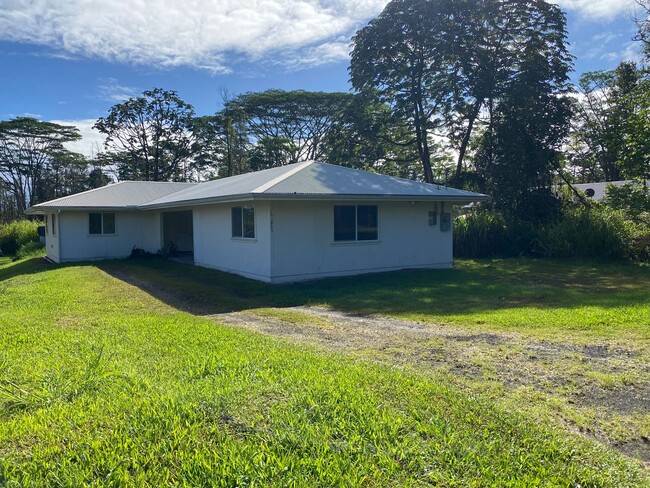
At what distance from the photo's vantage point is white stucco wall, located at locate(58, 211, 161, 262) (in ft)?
66.3

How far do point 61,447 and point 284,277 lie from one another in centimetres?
955

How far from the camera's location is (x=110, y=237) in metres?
21.2

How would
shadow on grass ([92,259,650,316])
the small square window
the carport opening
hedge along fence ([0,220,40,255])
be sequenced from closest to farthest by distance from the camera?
shadow on grass ([92,259,650,316]) < the small square window < the carport opening < hedge along fence ([0,220,40,255])

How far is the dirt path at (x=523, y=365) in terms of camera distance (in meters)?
4.03

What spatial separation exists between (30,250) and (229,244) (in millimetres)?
17289

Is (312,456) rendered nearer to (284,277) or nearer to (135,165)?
(284,277)

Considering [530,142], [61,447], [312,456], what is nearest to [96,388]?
[61,447]

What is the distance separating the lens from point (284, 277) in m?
12.9

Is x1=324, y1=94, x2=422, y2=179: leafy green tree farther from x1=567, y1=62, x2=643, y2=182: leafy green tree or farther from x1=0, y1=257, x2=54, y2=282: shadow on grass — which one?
x1=0, y1=257, x2=54, y2=282: shadow on grass

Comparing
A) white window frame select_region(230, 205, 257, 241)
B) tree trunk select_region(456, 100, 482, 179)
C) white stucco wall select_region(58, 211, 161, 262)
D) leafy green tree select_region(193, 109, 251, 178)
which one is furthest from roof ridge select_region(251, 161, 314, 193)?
leafy green tree select_region(193, 109, 251, 178)

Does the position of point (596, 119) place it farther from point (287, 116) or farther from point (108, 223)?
point (108, 223)

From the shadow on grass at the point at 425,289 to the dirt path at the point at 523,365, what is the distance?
6.18 feet

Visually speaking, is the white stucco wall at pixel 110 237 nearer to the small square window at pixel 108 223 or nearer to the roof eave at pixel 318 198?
the small square window at pixel 108 223

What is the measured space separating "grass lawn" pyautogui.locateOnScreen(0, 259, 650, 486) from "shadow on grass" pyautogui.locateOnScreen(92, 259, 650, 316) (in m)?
2.10
